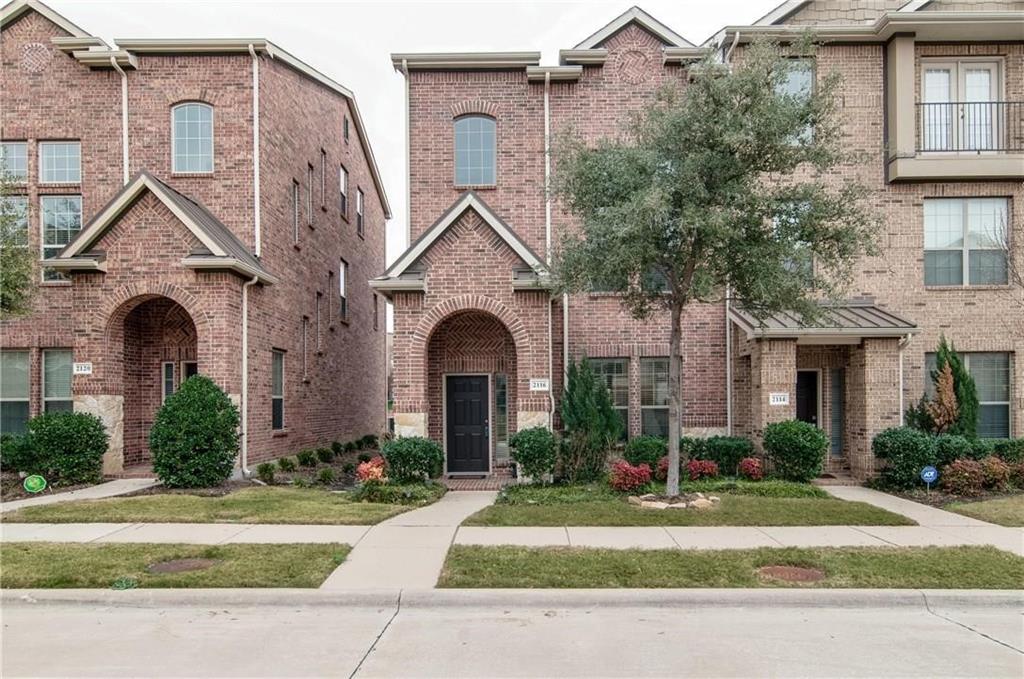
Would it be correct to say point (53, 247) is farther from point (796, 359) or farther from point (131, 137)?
point (796, 359)

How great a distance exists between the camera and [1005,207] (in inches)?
619

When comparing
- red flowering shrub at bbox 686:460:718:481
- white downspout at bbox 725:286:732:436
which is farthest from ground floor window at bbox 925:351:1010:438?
red flowering shrub at bbox 686:460:718:481

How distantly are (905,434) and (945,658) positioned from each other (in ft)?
29.8

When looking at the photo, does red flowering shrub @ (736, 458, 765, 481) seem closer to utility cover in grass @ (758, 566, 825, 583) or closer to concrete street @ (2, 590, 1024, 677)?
utility cover in grass @ (758, 566, 825, 583)

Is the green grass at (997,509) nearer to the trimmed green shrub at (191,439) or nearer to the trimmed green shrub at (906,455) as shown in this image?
the trimmed green shrub at (906,455)

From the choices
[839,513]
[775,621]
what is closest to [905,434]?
[839,513]

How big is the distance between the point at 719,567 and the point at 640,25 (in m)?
12.8

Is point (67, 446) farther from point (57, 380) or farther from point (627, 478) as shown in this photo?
point (627, 478)

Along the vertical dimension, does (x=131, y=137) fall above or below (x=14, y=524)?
above

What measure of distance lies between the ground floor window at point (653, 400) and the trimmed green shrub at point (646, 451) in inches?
48.0

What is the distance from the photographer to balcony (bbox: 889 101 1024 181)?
50.2ft

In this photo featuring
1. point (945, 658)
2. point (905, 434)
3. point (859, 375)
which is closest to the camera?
point (945, 658)

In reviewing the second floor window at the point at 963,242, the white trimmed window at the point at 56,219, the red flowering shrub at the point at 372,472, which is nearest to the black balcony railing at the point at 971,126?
the second floor window at the point at 963,242

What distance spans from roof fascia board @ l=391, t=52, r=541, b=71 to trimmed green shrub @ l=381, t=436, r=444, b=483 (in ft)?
28.1
